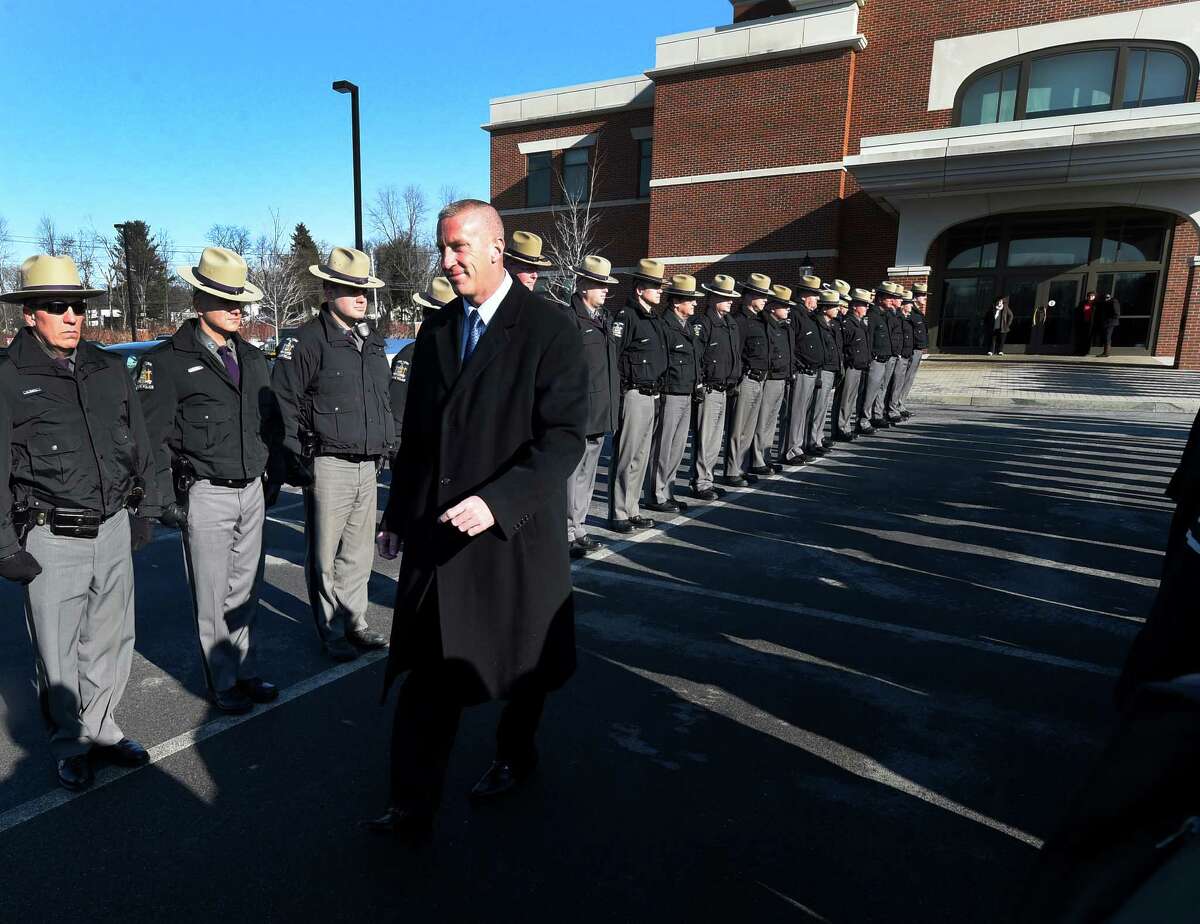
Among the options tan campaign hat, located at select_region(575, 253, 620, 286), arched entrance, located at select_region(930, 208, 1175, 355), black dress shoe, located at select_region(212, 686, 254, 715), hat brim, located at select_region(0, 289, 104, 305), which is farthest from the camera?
arched entrance, located at select_region(930, 208, 1175, 355)

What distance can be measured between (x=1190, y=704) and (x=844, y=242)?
26153 millimetres

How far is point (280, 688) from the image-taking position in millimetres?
4023

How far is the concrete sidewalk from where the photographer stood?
54.9ft

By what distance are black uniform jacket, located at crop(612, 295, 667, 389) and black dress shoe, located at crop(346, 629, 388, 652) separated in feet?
12.1

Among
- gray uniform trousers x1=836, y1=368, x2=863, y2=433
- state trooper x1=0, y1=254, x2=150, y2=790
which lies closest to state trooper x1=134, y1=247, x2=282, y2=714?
state trooper x1=0, y1=254, x2=150, y2=790

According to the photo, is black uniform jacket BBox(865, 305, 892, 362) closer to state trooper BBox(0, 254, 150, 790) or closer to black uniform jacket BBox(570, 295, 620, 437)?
black uniform jacket BBox(570, 295, 620, 437)

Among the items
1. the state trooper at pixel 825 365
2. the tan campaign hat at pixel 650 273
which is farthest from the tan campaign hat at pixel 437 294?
the state trooper at pixel 825 365

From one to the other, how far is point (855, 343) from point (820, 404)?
1.44 metres

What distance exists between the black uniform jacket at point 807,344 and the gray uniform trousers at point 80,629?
28.7 ft

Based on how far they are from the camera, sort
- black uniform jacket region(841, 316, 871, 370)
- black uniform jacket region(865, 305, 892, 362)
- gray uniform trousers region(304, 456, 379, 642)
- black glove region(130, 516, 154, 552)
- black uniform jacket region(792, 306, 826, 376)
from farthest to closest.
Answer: black uniform jacket region(865, 305, 892, 362), black uniform jacket region(841, 316, 871, 370), black uniform jacket region(792, 306, 826, 376), gray uniform trousers region(304, 456, 379, 642), black glove region(130, 516, 154, 552)

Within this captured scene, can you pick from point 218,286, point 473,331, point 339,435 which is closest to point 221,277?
point 218,286

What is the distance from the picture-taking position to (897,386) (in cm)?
1433

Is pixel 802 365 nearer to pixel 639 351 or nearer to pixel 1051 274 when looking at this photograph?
pixel 639 351

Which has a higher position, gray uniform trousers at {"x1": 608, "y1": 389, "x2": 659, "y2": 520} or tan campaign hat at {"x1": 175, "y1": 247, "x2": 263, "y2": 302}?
tan campaign hat at {"x1": 175, "y1": 247, "x2": 263, "y2": 302}
